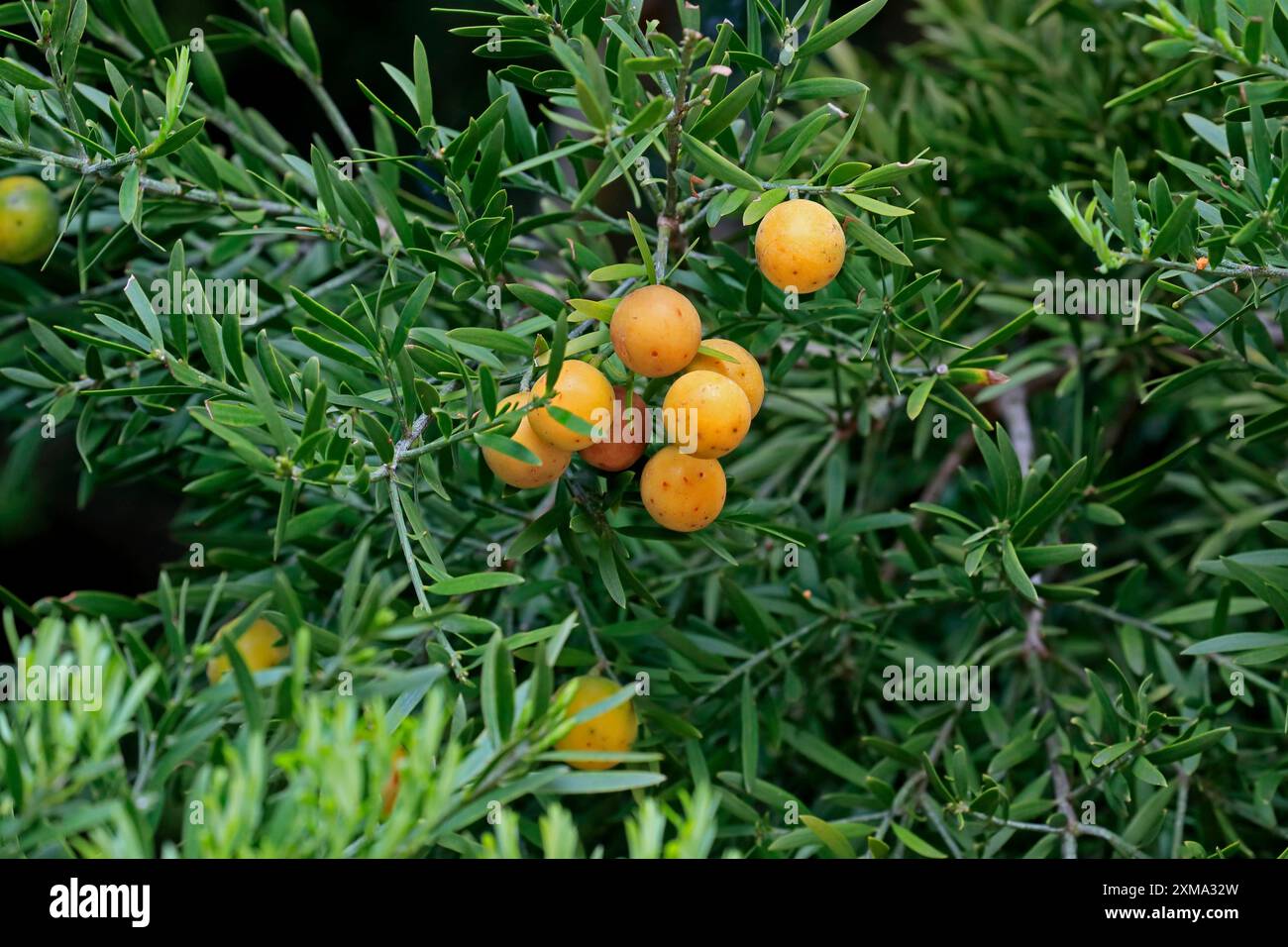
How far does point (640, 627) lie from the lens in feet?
2.41

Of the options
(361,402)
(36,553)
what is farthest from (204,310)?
(36,553)

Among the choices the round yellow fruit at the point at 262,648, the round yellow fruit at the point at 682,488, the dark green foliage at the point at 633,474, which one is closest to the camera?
the dark green foliage at the point at 633,474

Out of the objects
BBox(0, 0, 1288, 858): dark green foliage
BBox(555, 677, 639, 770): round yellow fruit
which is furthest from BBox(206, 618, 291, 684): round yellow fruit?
BBox(555, 677, 639, 770): round yellow fruit

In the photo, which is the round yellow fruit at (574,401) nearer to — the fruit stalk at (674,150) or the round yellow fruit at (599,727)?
the fruit stalk at (674,150)

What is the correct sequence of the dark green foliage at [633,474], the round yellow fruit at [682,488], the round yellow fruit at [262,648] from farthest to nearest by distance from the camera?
1. the round yellow fruit at [262,648]
2. the round yellow fruit at [682,488]
3. the dark green foliage at [633,474]

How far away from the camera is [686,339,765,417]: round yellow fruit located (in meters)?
0.62

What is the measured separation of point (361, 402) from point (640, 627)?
9.5 inches

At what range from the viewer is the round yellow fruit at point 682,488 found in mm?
612

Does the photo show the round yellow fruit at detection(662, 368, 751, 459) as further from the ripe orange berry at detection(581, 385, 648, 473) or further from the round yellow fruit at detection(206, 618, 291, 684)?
the round yellow fruit at detection(206, 618, 291, 684)

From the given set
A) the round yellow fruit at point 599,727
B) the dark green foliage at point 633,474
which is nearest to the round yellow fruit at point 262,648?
the dark green foliage at point 633,474

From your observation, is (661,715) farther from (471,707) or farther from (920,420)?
(920,420)

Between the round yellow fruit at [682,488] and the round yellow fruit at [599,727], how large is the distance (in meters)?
0.14

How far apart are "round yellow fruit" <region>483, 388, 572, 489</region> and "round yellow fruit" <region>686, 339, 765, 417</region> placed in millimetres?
82

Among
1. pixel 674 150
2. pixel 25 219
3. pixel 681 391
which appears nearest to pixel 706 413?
pixel 681 391
